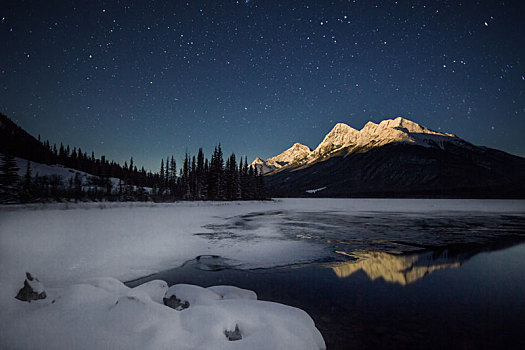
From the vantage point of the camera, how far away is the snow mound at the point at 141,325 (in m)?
3.68

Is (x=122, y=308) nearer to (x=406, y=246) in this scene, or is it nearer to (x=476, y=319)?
(x=476, y=319)

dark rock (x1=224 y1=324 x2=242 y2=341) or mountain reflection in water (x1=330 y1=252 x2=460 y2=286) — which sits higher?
dark rock (x1=224 y1=324 x2=242 y2=341)

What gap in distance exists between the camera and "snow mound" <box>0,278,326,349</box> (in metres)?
3.68

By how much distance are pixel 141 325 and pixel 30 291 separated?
2.62 metres

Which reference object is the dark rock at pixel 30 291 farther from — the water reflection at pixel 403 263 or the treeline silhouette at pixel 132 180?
the treeline silhouette at pixel 132 180

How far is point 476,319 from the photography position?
217 inches

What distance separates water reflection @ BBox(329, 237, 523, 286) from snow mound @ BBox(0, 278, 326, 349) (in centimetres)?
435

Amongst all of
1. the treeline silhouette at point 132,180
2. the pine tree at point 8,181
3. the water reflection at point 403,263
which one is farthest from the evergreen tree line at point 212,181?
the water reflection at point 403,263

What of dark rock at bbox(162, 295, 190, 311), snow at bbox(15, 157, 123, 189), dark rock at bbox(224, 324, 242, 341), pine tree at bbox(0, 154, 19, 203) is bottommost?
dark rock at bbox(224, 324, 242, 341)

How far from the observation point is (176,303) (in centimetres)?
505

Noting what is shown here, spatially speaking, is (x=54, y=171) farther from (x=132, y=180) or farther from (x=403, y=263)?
(x=403, y=263)

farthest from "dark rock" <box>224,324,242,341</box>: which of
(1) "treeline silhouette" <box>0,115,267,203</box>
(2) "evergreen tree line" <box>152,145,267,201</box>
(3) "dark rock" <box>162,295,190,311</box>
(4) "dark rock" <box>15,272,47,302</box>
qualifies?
(2) "evergreen tree line" <box>152,145,267,201</box>

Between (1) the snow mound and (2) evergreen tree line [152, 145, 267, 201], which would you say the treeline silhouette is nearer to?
(2) evergreen tree line [152, 145, 267, 201]

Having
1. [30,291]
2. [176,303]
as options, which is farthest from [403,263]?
[30,291]
